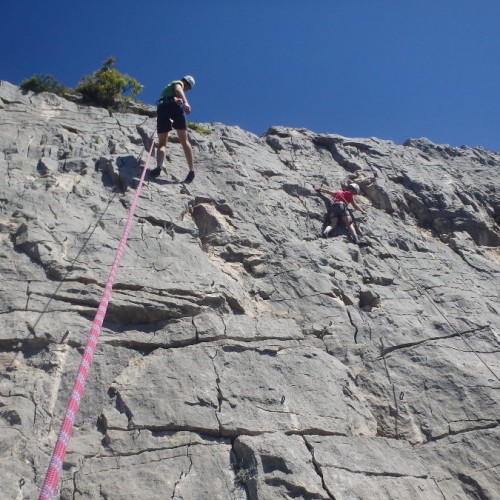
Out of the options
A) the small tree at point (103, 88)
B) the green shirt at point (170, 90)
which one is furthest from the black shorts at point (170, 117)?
the small tree at point (103, 88)

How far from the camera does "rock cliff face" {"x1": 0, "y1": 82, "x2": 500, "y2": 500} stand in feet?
19.5

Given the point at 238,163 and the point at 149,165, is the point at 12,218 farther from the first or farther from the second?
the point at 238,163

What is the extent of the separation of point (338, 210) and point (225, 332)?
15.6 feet

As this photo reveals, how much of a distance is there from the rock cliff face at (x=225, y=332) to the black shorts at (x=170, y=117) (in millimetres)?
741

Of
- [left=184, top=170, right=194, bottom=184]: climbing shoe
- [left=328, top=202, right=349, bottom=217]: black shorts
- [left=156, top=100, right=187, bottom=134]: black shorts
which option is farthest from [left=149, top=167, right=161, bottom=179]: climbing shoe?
[left=328, top=202, right=349, bottom=217]: black shorts

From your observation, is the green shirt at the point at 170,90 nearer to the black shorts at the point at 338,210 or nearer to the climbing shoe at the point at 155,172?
the climbing shoe at the point at 155,172

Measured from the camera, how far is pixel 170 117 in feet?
35.7

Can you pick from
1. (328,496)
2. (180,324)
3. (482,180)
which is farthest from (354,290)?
(482,180)

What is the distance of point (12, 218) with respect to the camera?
8227 mm

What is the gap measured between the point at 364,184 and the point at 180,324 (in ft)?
24.0

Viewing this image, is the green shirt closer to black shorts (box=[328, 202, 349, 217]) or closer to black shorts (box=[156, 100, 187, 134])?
black shorts (box=[156, 100, 187, 134])

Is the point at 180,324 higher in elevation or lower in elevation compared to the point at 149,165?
lower

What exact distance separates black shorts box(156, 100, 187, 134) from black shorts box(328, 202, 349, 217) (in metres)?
3.30

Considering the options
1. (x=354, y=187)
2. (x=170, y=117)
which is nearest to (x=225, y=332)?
(x=170, y=117)
